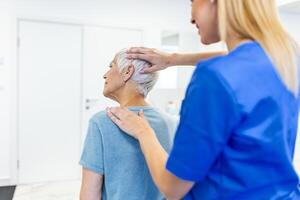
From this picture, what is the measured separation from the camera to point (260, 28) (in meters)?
0.69

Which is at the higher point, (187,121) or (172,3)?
(172,3)

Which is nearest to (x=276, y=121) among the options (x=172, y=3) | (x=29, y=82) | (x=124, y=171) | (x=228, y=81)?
(x=228, y=81)

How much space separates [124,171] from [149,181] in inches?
4.4

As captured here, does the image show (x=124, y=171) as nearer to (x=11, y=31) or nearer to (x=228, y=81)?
(x=228, y=81)

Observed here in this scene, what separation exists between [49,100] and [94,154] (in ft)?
9.69

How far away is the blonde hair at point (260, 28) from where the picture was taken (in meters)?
0.68

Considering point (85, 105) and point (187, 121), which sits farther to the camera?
point (85, 105)

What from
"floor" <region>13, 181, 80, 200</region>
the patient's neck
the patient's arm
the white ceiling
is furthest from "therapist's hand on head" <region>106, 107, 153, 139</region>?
the white ceiling

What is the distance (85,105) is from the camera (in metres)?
4.04

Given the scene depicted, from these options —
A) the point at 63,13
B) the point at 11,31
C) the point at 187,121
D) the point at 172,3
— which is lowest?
the point at 187,121

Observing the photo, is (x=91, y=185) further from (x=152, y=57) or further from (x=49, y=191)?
(x=49, y=191)

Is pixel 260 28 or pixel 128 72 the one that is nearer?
pixel 260 28

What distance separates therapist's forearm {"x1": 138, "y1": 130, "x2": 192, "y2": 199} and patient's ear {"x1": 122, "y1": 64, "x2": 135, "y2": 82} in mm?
428

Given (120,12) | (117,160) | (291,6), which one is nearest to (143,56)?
(117,160)
